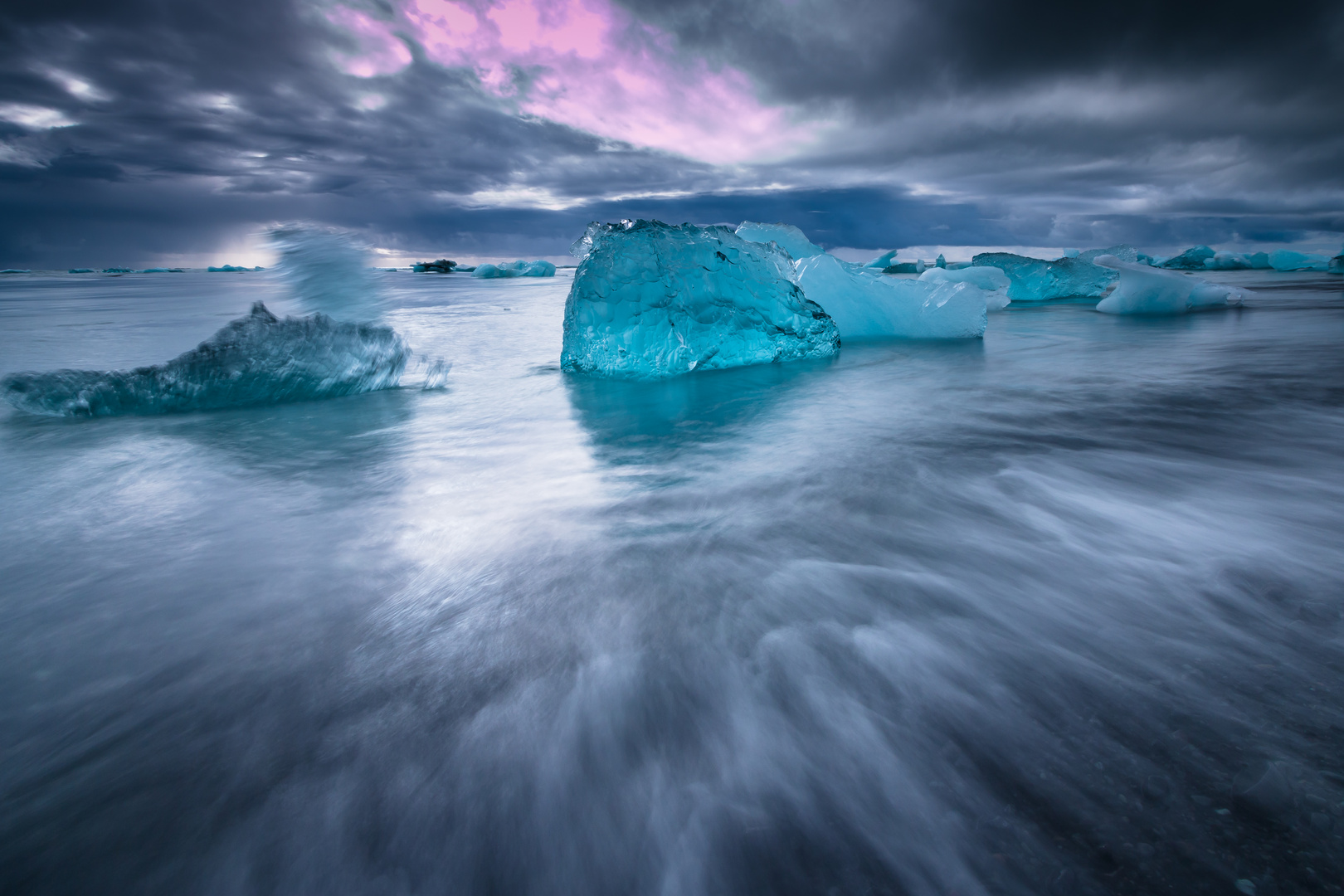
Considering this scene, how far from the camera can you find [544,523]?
2.00 m

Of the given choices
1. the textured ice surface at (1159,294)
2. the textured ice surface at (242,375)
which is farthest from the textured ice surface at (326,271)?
the textured ice surface at (1159,294)

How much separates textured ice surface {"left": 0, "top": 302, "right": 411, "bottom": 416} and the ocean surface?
1.03 metres

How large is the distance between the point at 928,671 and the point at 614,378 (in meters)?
4.18

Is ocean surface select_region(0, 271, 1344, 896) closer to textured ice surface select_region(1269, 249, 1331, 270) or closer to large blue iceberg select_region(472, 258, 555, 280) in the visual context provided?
textured ice surface select_region(1269, 249, 1331, 270)

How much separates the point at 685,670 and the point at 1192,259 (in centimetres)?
3314

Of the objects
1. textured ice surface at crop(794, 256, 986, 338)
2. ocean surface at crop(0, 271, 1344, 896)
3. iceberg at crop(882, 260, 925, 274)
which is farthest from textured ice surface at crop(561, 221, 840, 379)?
iceberg at crop(882, 260, 925, 274)

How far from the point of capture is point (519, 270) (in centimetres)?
3500

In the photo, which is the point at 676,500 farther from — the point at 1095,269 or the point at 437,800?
the point at 1095,269

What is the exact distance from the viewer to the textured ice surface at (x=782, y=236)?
25.7 feet

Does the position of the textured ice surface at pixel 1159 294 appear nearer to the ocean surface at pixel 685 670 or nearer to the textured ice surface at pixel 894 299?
the textured ice surface at pixel 894 299

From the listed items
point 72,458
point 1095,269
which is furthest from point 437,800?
point 1095,269

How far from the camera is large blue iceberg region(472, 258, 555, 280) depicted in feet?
110

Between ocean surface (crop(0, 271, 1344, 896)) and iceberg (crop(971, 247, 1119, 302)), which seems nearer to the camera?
ocean surface (crop(0, 271, 1344, 896))

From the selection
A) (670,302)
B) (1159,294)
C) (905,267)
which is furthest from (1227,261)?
(670,302)
